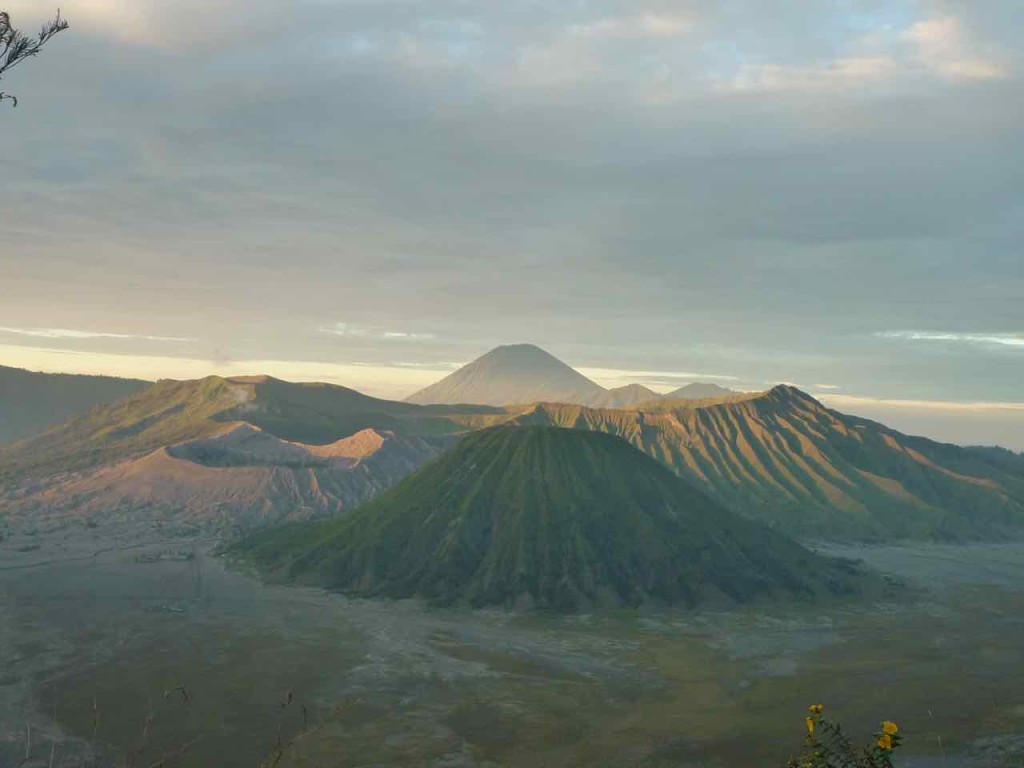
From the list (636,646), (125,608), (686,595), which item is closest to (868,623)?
(686,595)

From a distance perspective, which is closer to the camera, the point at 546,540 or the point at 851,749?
the point at 851,749

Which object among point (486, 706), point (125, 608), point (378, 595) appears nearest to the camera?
point (486, 706)

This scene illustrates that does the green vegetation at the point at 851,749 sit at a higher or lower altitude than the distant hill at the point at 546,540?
higher

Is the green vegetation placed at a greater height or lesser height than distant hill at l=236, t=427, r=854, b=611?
greater

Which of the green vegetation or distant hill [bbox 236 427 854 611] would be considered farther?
distant hill [bbox 236 427 854 611]

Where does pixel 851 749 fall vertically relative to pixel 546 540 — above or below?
above

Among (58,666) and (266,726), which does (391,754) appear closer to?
(266,726)

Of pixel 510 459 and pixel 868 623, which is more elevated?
pixel 510 459

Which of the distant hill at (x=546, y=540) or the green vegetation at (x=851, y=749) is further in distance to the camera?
the distant hill at (x=546, y=540)
